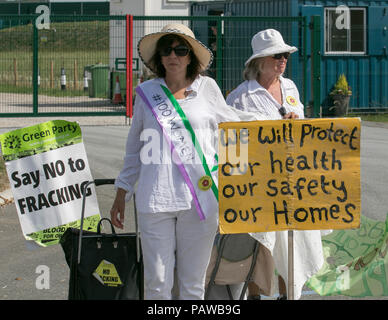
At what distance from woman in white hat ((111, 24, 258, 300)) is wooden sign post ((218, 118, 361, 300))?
0.19 meters

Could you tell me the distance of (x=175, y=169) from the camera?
460 cm

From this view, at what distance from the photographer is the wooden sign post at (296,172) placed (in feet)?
15.7

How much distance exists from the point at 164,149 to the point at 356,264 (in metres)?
2.18

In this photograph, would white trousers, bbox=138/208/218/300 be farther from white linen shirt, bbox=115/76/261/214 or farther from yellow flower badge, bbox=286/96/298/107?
yellow flower badge, bbox=286/96/298/107

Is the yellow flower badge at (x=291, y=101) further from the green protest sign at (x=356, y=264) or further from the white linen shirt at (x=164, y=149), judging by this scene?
the green protest sign at (x=356, y=264)

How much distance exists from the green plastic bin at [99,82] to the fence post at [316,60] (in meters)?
5.00

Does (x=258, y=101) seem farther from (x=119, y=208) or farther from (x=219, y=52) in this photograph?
(x=219, y=52)

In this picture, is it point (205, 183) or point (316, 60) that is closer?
point (205, 183)

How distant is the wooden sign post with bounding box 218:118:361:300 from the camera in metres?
4.79

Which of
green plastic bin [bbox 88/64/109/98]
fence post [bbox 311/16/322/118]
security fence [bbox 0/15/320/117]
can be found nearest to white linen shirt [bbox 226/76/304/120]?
security fence [bbox 0/15/320/117]

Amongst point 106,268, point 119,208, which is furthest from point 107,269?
point 119,208

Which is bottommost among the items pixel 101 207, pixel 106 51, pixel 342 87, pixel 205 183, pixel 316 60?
pixel 101 207
